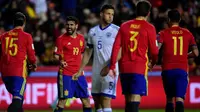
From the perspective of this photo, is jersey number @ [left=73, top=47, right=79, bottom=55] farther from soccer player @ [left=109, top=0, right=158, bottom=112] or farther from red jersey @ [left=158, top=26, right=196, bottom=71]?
soccer player @ [left=109, top=0, right=158, bottom=112]

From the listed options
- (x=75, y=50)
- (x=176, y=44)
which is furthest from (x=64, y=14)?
(x=176, y=44)

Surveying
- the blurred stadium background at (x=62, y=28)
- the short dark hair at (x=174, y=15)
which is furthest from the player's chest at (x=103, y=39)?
the blurred stadium background at (x=62, y=28)

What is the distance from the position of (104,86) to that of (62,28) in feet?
30.4

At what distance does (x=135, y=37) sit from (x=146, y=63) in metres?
0.50

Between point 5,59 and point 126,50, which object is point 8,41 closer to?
point 5,59

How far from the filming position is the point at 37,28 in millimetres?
22438

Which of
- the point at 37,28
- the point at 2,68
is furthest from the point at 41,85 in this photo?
the point at 2,68

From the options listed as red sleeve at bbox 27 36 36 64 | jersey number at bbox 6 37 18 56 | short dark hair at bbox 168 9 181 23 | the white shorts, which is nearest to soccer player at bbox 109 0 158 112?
the white shorts

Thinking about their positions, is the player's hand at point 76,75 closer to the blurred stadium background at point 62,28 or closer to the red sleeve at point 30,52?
the red sleeve at point 30,52

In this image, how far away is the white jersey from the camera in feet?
44.4

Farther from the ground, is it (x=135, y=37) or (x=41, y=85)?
(x=135, y=37)

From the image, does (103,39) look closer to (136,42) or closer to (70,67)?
(70,67)

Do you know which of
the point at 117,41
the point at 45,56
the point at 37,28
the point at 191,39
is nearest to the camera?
the point at 117,41

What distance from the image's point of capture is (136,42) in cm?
1196
